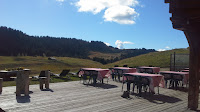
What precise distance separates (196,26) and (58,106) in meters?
5.21

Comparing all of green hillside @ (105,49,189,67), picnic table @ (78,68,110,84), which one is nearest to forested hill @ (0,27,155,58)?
green hillside @ (105,49,189,67)

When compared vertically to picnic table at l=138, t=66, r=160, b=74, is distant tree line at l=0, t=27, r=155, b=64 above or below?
above

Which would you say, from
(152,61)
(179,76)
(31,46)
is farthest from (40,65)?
(31,46)

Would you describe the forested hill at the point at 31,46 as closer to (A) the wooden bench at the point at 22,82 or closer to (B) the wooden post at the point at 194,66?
(A) the wooden bench at the point at 22,82

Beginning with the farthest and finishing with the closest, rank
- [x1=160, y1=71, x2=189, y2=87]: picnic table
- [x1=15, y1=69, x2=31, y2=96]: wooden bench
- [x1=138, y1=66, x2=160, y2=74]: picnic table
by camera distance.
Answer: [x1=138, y1=66, x2=160, y2=74]: picnic table → [x1=160, y1=71, x2=189, y2=87]: picnic table → [x1=15, y1=69, x2=31, y2=96]: wooden bench

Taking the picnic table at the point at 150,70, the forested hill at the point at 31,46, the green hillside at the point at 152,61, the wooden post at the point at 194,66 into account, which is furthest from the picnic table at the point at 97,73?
the forested hill at the point at 31,46

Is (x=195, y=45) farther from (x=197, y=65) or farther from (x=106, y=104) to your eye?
(x=106, y=104)

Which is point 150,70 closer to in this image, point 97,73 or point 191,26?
point 97,73

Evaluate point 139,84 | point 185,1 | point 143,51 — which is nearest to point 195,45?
point 185,1

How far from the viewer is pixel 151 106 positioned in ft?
21.6

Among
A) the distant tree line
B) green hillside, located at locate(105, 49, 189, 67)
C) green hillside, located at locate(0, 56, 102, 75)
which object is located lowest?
green hillside, located at locate(0, 56, 102, 75)

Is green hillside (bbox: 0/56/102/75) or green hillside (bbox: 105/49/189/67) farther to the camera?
green hillside (bbox: 0/56/102/75)

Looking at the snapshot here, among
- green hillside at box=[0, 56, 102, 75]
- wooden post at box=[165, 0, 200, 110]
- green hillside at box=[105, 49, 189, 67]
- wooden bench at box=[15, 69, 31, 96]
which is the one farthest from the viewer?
green hillside at box=[0, 56, 102, 75]

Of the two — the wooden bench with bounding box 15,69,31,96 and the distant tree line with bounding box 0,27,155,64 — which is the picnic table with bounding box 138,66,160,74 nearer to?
the wooden bench with bounding box 15,69,31,96
